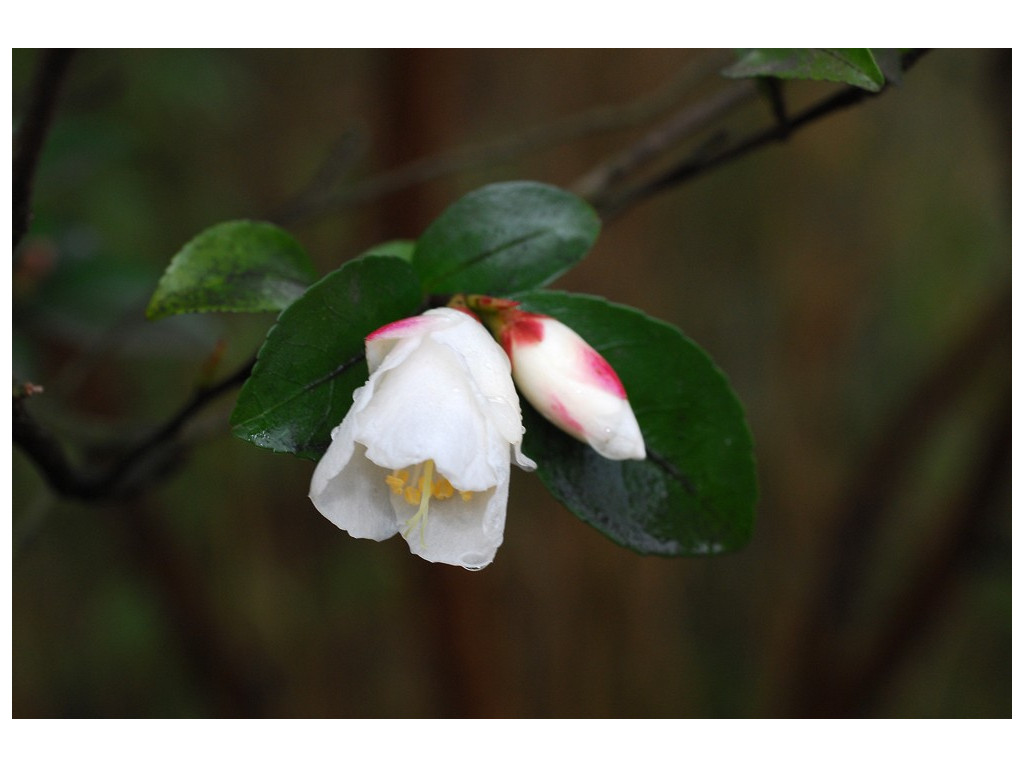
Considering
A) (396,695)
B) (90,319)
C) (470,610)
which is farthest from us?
Result: (396,695)

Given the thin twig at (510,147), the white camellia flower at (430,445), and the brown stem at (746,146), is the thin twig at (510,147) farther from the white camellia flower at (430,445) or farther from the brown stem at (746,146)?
the white camellia flower at (430,445)

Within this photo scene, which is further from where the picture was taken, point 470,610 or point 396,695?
point 396,695

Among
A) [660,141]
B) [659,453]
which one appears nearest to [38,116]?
[659,453]

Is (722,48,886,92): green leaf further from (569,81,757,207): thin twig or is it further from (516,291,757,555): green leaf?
(569,81,757,207): thin twig

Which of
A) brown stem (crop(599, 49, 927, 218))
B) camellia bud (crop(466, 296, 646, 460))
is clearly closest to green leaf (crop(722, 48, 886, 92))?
brown stem (crop(599, 49, 927, 218))

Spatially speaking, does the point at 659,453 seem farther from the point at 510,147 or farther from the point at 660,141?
the point at 510,147

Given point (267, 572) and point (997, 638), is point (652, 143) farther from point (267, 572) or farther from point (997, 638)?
point (997, 638)

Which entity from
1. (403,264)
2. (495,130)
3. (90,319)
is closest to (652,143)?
(403,264)
